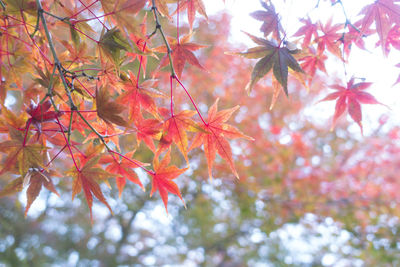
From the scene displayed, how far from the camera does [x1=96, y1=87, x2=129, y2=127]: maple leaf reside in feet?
1.73

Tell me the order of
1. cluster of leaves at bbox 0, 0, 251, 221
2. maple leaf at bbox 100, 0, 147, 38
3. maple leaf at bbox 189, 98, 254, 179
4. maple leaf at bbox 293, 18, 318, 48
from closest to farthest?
maple leaf at bbox 100, 0, 147, 38 < cluster of leaves at bbox 0, 0, 251, 221 < maple leaf at bbox 189, 98, 254, 179 < maple leaf at bbox 293, 18, 318, 48

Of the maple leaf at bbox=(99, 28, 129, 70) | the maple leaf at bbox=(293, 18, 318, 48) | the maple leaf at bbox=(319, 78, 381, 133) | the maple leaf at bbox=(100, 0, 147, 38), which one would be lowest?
the maple leaf at bbox=(100, 0, 147, 38)

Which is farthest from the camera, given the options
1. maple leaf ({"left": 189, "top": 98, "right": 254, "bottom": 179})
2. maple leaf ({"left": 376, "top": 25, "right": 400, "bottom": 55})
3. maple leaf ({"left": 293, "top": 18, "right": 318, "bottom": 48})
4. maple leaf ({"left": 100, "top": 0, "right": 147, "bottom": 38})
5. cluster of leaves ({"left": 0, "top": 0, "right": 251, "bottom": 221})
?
maple leaf ({"left": 293, "top": 18, "right": 318, "bottom": 48})

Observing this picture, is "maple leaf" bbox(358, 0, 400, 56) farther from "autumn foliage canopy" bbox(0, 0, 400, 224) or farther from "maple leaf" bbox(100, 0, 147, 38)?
"maple leaf" bbox(100, 0, 147, 38)

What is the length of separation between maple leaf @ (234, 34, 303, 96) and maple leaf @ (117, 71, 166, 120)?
0.71 ft

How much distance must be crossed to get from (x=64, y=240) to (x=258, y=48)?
4293 mm

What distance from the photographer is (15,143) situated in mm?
559

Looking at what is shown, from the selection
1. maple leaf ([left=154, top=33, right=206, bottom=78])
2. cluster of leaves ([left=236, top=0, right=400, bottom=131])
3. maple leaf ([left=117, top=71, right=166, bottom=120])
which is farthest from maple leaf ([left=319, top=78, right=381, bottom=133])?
maple leaf ([left=117, top=71, right=166, bottom=120])

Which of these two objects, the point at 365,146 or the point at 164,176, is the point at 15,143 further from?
the point at 365,146

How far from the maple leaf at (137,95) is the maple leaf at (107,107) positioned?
0.28ft

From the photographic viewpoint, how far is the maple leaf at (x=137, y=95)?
621 millimetres

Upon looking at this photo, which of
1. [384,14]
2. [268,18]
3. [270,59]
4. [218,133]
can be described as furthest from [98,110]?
[384,14]

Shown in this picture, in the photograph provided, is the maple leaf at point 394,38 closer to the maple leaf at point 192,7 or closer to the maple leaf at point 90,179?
the maple leaf at point 192,7

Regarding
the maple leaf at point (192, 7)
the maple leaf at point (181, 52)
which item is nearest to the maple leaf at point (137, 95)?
the maple leaf at point (181, 52)
